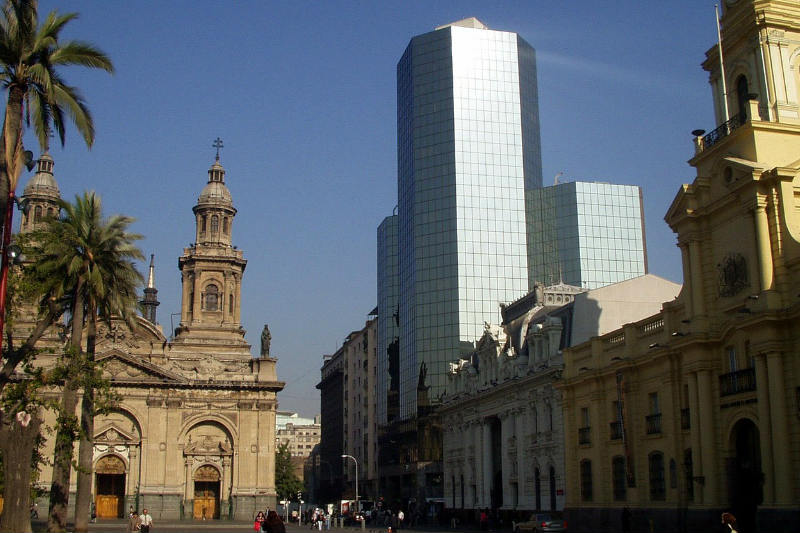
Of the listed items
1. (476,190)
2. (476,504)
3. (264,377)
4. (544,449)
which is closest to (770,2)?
(544,449)

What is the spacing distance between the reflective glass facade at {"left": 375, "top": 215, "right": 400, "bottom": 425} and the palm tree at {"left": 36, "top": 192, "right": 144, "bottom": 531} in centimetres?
7619

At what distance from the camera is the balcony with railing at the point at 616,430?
44.7 meters

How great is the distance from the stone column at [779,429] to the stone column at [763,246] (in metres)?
2.83

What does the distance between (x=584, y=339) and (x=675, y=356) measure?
1590 cm

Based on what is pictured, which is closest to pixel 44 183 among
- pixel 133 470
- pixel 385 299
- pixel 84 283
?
pixel 133 470

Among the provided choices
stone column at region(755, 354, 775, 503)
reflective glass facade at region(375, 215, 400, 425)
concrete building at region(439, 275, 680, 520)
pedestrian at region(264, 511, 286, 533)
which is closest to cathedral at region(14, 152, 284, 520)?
concrete building at region(439, 275, 680, 520)

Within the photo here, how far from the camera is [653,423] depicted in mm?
42000

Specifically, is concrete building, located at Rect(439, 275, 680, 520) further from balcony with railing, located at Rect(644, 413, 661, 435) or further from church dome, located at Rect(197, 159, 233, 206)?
church dome, located at Rect(197, 159, 233, 206)

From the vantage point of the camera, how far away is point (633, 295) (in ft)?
192

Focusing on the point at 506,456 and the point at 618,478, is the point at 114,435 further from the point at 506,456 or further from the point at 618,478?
the point at 618,478

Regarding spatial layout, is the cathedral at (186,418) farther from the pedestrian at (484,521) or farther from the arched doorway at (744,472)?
the arched doorway at (744,472)

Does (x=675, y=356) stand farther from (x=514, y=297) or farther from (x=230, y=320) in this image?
(x=514, y=297)

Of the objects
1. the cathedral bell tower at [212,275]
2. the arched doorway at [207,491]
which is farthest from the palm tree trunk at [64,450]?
the cathedral bell tower at [212,275]

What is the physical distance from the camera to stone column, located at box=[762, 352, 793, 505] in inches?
1241
